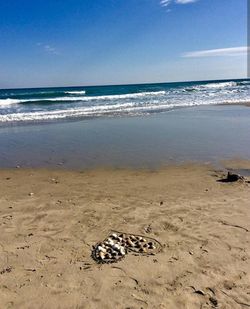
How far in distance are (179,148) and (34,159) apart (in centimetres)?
409

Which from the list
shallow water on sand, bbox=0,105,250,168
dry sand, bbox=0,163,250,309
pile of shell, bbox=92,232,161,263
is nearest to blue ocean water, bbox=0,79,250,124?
shallow water on sand, bbox=0,105,250,168

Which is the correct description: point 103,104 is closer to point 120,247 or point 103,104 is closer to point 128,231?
point 128,231

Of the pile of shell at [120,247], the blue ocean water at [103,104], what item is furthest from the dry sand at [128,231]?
the blue ocean water at [103,104]

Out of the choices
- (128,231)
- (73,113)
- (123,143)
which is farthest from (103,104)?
(128,231)

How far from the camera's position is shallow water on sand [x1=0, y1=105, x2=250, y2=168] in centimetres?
863

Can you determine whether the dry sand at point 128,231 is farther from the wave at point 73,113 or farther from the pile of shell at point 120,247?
the wave at point 73,113

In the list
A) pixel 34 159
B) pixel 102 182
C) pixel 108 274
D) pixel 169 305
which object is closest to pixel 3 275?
pixel 108 274

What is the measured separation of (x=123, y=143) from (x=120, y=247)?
6564mm

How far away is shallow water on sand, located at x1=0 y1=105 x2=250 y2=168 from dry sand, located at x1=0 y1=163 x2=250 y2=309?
158 cm

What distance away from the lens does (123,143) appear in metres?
10.5

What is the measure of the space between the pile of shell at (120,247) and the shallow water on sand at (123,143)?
3.77m

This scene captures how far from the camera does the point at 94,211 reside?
5.28m

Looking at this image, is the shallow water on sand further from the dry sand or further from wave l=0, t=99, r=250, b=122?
wave l=0, t=99, r=250, b=122

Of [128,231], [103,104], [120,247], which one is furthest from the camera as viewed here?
[103,104]
